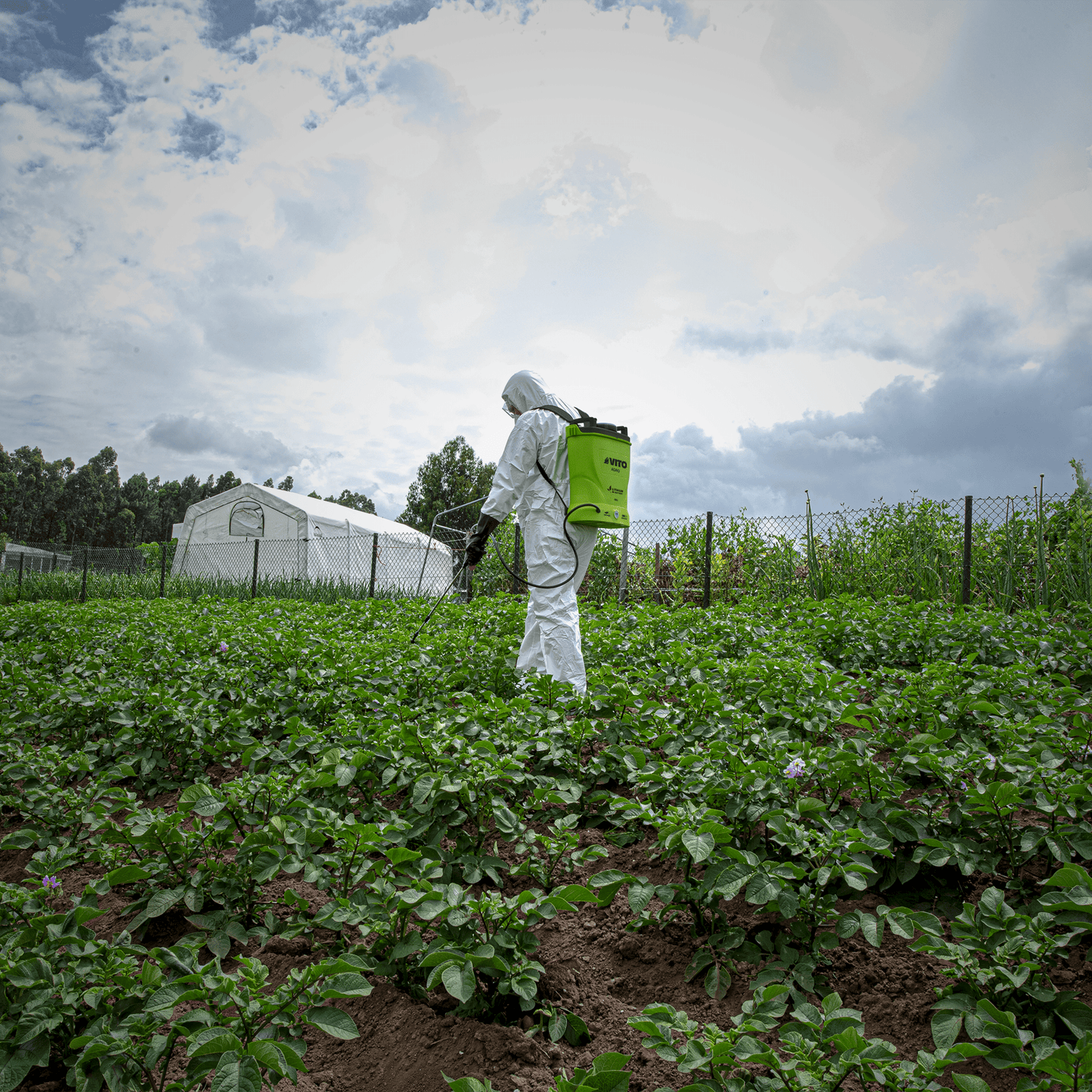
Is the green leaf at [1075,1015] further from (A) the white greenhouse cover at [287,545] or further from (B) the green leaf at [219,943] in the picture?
(A) the white greenhouse cover at [287,545]

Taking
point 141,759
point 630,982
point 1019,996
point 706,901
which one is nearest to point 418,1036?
point 630,982

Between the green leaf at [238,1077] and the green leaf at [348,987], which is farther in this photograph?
the green leaf at [348,987]

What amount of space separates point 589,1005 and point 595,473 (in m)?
2.97

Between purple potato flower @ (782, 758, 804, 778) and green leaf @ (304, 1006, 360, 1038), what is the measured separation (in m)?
1.48

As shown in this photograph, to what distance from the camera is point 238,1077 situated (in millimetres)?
1345

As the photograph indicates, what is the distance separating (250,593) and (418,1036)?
13379mm

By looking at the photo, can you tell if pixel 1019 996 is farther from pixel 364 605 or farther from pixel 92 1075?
pixel 364 605

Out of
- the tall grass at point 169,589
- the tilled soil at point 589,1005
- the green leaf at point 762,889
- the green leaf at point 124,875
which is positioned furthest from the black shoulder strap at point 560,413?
the tall grass at point 169,589

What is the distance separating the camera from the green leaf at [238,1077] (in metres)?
1.33

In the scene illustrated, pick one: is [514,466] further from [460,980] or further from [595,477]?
[460,980]

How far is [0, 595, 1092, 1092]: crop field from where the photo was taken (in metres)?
1.53

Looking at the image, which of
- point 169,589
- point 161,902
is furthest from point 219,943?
point 169,589

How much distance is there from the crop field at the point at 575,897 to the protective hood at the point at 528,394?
2083mm

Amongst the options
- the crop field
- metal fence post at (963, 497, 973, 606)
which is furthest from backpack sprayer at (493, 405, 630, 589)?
Result: metal fence post at (963, 497, 973, 606)
